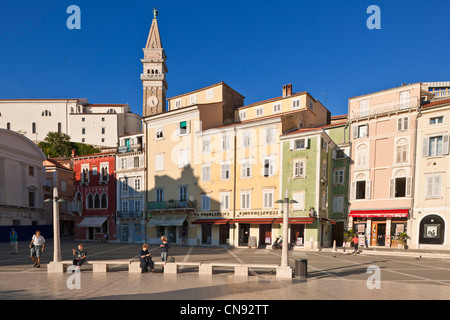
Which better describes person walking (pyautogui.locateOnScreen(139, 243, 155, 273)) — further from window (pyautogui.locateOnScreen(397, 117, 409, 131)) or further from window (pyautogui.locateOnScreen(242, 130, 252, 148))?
window (pyautogui.locateOnScreen(397, 117, 409, 131))

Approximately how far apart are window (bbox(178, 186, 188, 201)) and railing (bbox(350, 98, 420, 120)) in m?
20.0

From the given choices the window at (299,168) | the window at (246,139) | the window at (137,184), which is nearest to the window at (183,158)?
the window at (137,184)

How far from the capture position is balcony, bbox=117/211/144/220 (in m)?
35.2

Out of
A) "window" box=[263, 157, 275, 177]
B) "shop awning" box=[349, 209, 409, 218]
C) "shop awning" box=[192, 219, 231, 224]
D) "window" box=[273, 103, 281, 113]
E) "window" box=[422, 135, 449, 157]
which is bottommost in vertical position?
"shop awning" box=[192, 219, 231, 224]

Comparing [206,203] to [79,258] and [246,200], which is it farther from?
[79,258]

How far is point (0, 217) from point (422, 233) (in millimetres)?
45541

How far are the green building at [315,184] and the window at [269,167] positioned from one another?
1.05 m

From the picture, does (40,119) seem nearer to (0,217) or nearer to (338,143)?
(0,217)

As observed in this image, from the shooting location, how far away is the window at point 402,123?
27.0m

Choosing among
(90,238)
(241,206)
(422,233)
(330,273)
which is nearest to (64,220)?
(90,238)

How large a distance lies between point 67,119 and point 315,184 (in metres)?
90.8

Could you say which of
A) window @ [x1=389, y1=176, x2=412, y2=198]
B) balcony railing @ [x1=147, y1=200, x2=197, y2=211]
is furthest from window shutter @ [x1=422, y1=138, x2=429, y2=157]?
balcony railing @ [x1=147, y1=200, x2=197, y2=211]

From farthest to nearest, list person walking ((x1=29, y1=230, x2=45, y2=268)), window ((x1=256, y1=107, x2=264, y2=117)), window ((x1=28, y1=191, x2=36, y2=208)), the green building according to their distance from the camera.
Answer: window ((x1=28, y1=191, x2=36, y2=208))
window ((x1=256, y1=107, x2=264, y2=117))
the green building
person walking ((x1=29, y1=230, x2=45, y2=268))

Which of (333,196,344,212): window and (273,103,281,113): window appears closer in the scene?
(333,196,344,212): window
